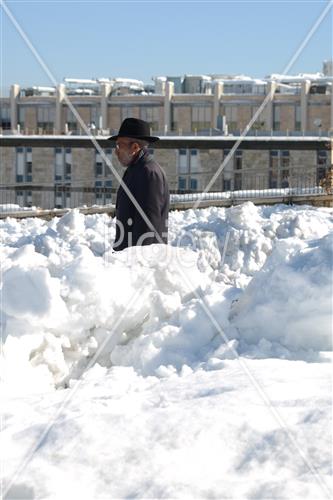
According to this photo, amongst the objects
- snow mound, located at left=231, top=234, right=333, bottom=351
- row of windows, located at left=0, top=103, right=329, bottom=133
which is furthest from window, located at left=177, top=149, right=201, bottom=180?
snow mound, located at left=231, top=234, right=333, bottom=351

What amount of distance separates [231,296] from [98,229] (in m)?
6.75

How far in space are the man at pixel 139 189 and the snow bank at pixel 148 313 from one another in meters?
1.31

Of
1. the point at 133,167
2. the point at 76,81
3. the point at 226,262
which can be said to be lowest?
the point at 226,262

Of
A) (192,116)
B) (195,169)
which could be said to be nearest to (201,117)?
(192,116)

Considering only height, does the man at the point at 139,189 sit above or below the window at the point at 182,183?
above

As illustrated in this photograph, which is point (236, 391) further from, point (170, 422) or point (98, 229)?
point (98, 229)

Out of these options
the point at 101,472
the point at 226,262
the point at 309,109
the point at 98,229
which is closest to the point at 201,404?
the point at 101,472

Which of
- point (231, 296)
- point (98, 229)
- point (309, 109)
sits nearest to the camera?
point (231, 296)

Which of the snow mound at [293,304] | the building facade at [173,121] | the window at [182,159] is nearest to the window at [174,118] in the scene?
the building facade at [173,121]

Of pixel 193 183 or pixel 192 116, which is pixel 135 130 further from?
pixel 192 116

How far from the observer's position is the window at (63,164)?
5691 cm

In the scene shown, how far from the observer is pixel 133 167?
7.19m

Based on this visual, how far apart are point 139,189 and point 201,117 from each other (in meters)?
68.9

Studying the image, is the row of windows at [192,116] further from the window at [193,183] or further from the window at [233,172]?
the window at [193,183]
